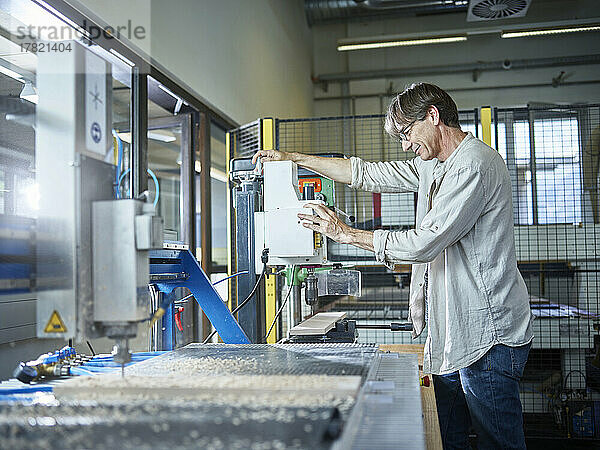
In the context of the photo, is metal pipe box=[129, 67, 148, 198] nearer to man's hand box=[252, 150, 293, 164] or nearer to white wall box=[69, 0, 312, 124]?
white wall box=[69, 0, 312, 124]

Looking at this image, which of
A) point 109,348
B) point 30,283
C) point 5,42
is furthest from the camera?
point 109,348

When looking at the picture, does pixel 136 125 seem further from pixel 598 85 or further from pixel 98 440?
pixel 598 85

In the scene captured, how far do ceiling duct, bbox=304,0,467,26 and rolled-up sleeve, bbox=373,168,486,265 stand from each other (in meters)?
4.73

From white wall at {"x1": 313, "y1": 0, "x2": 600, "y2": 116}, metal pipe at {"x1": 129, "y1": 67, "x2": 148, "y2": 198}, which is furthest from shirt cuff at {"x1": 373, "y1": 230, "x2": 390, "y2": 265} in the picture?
white wall at {"x1": 313, "y1": 0, "x2": 600, "y2": 116}

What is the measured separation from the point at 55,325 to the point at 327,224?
2.91ft

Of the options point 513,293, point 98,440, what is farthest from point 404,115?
point 98,440

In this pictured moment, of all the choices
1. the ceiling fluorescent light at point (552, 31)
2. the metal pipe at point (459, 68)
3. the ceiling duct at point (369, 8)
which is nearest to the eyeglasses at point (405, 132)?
the ceiling duct at point (369, 8)

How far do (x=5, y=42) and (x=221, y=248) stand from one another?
2.38m

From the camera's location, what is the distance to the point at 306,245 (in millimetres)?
1751

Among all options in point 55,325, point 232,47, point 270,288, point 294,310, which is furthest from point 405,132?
point 232,47

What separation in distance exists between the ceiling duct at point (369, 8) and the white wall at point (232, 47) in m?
0.32

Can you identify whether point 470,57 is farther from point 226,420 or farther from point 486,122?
point 226,420

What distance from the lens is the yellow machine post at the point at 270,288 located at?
3330 millimetres

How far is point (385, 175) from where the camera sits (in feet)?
6.91
